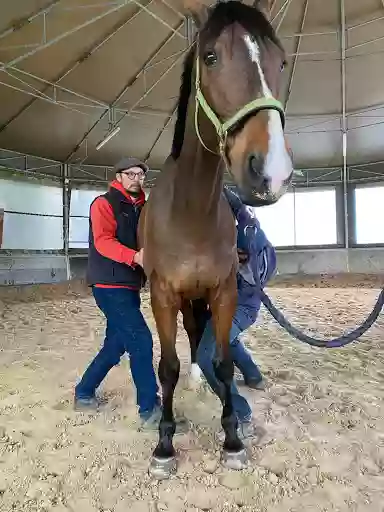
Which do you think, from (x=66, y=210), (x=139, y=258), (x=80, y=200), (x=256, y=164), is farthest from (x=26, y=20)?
(x=256, y=164)

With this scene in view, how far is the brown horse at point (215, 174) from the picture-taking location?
53.5 inches

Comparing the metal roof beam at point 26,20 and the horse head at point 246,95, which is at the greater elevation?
the metal roof beam at point 26,20

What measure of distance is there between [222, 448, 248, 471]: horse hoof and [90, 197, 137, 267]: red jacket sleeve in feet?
3.22

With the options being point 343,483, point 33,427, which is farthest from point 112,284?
point 343,483

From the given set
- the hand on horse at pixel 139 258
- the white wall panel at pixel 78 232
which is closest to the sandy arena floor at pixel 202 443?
the hand on horse at pixel 139 258

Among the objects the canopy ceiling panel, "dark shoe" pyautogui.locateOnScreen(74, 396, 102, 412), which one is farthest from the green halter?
the canopy ceiling panel

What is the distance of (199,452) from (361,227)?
41.0 ft

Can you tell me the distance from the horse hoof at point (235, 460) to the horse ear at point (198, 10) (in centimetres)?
172

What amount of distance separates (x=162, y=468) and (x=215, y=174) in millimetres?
1239

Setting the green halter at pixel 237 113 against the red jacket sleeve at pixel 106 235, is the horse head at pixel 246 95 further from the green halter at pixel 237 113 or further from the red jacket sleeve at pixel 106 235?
the red jacket sleeve at pixel 106 235

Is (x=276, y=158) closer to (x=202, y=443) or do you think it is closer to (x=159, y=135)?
(x=202, y=443)

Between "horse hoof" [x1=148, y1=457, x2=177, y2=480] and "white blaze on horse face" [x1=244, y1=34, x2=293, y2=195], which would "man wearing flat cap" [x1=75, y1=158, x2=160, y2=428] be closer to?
"horse hoof" [x1=148, y1=457, x2=177, y2=480]

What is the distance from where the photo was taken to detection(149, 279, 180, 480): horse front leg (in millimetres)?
1973

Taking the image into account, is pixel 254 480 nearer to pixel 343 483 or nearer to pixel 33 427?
pixel 343 483
